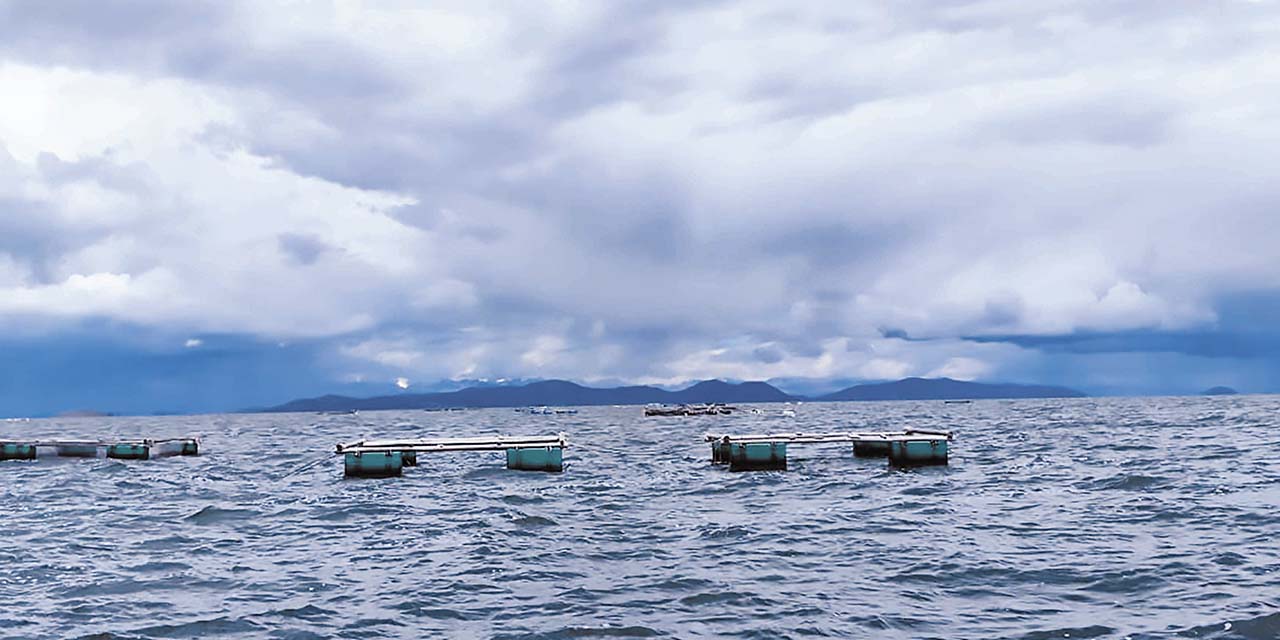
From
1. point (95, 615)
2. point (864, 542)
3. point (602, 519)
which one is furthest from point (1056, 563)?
point (95, 615)

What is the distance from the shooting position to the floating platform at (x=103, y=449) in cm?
6750

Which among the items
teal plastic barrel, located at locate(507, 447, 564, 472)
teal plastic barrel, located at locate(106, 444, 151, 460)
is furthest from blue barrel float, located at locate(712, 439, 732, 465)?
teal plastic barrel, located at locate(106, 444, 151, 460)

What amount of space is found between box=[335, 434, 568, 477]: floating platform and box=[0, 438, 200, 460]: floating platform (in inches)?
1061

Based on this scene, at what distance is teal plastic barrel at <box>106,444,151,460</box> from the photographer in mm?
67250

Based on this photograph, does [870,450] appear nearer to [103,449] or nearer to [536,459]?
Answer: [536,459]

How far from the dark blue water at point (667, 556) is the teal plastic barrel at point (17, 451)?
2862 centimetres

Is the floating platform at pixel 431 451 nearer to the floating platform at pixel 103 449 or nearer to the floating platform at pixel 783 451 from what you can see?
the floating platform at pixel 783 451

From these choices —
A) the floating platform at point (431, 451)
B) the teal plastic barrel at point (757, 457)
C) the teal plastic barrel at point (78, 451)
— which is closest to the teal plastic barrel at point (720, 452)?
the teal plastic barrel at point (757, 457)

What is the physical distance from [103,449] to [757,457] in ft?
167

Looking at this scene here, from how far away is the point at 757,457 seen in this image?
47.5m

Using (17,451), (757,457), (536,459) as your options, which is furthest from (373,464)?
(17,451)

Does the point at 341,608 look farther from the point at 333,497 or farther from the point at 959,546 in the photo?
the point at 333,497

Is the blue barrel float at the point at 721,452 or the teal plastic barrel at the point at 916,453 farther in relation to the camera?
the blue barrel float at the point at 721,452

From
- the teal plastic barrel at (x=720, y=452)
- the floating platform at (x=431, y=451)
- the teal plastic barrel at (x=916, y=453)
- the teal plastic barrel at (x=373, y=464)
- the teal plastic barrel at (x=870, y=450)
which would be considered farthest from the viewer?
the teal plastic barrel at (x=870, y=450)
